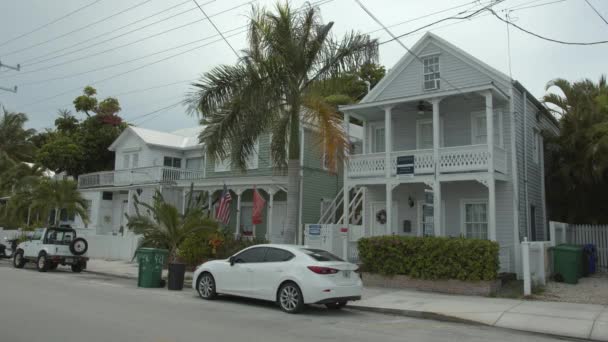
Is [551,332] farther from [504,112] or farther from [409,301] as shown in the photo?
[504,112]

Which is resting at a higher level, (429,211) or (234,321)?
(429,211)

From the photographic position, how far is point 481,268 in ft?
46.5

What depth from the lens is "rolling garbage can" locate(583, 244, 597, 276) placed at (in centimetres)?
1728

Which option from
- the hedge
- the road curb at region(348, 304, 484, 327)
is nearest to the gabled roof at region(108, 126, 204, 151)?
the hedge

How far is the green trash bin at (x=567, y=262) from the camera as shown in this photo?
50.9 feet

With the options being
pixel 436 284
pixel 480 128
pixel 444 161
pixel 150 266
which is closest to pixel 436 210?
pixel 444 161

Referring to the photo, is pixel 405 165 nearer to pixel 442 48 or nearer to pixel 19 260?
pixel 442 48

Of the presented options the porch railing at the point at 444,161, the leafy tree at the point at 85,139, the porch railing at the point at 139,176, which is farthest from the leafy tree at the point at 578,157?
the leafy tree at the point at 85,139

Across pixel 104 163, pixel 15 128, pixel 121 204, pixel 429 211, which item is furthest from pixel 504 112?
pixel 15 128

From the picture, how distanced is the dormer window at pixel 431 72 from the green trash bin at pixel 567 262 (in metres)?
7.36

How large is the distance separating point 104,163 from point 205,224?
2440 cm

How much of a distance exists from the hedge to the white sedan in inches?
161

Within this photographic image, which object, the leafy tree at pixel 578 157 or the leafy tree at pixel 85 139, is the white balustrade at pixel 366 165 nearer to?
the leafy tree at pixel 578 157

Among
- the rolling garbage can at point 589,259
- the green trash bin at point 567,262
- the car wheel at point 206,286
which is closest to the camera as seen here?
the car wheel at point 206,286
